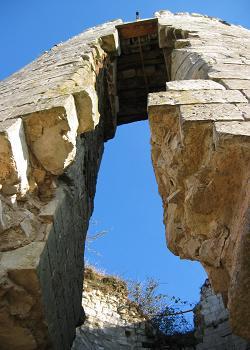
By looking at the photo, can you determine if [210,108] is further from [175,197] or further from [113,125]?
[113,125]

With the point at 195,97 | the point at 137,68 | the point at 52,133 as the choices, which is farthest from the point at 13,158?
the point at 137,68

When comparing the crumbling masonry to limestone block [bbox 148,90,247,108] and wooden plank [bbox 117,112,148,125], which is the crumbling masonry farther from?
wooden plank [bbox 117,112,148,125]

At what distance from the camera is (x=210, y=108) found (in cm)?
259

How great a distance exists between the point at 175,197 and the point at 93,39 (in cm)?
401

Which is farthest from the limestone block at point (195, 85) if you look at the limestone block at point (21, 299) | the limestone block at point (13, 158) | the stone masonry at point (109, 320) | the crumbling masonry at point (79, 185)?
the stone masonry at point (109, 320)

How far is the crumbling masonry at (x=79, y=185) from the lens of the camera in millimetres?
2238

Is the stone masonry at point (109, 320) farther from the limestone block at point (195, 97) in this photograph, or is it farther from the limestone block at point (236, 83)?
the limestone block at point (236, 83)

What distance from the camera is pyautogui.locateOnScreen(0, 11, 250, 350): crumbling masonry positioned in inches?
88.1

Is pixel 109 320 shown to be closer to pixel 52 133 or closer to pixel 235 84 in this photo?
pixel 52 133

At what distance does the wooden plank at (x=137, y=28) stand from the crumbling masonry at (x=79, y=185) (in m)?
3.20

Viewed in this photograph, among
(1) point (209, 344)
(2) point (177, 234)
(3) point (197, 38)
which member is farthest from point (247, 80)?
(1) point (209, 344)

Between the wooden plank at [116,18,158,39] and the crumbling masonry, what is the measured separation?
3.20 m

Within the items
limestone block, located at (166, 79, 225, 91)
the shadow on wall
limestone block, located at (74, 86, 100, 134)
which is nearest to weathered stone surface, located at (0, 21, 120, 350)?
limestone block, located at (74, 86, 100, 134)

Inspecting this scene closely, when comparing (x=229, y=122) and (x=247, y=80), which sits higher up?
(x=247, y=80)
